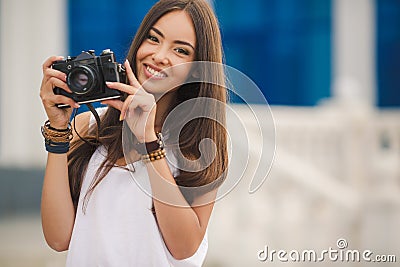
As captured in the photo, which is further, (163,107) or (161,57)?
(163,107)

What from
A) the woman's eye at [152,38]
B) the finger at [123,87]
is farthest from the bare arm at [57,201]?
the woman's eye at [152,38]

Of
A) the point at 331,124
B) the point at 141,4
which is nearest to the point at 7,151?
the point at 141,4

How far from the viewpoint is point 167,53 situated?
2.04 m

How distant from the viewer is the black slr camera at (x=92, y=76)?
77.0 inches

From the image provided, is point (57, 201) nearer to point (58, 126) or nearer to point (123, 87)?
point (58, 126)

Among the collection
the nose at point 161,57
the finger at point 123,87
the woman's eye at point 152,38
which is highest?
the woman's eye at point 152,38

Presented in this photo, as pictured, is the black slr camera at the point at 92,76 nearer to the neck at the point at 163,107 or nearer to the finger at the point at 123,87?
the finger at the point at 123,87

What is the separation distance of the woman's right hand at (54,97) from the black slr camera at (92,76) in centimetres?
1

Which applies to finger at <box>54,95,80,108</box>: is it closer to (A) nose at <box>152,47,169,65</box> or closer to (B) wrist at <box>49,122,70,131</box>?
(B) wrist at <box>49,122,70,131</box>

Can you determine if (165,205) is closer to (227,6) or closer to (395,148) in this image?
(395,148)

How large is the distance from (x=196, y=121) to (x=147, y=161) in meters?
0.19

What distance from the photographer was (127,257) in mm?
1991

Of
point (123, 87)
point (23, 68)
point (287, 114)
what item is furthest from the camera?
point (23, 68)

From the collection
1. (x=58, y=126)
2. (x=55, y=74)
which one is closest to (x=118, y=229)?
(x=58, y=126)
